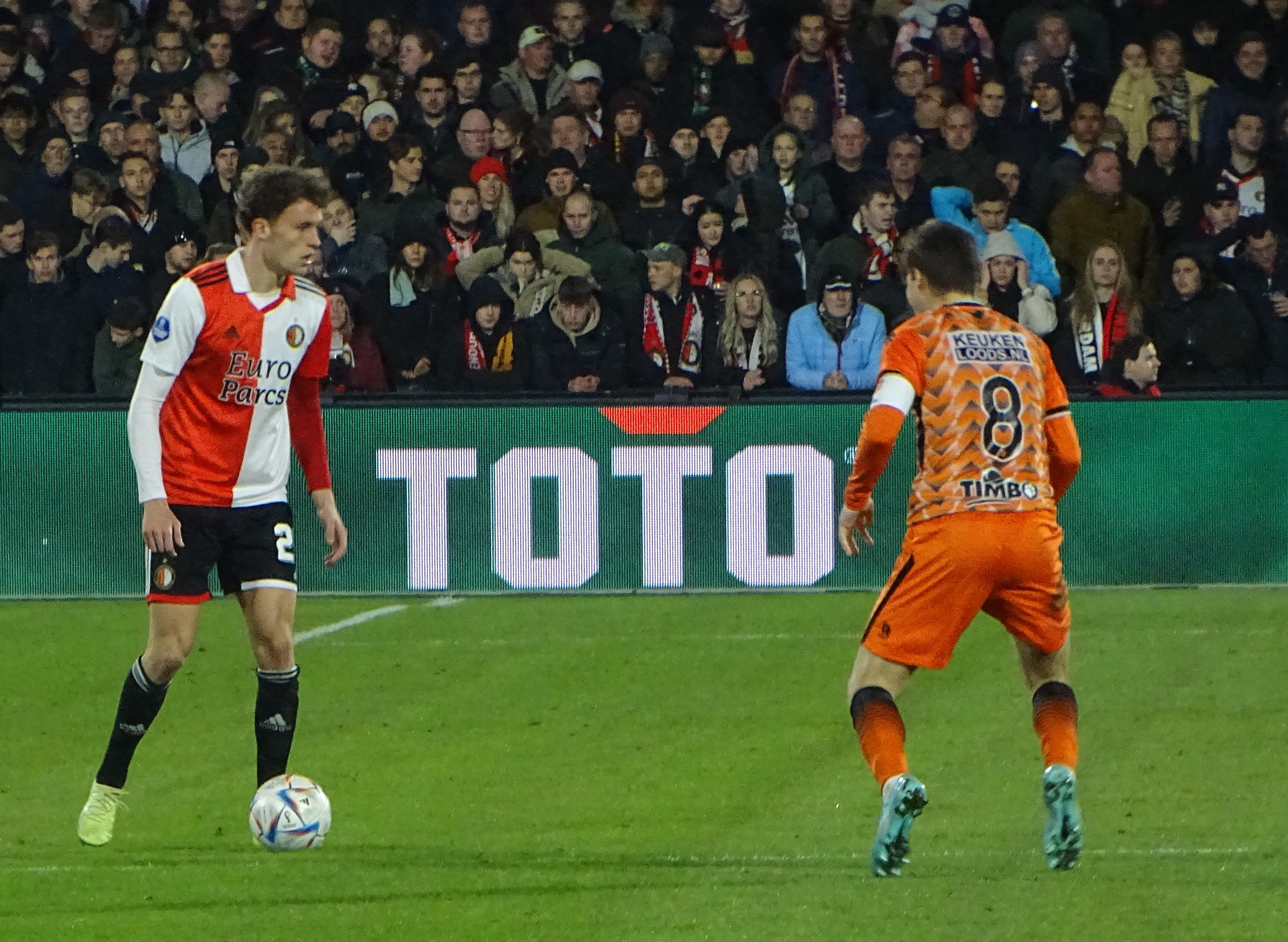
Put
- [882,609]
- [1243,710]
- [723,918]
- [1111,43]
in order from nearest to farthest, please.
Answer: [723,918], [882,609], [1243,710], [1111,43]

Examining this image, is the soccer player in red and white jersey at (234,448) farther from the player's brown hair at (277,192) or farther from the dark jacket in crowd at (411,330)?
the dark jacket in crowd at (411,330)

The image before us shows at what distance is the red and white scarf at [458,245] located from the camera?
1475cm

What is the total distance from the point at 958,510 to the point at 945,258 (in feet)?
2.34

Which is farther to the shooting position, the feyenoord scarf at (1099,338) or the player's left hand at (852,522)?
the feyenoord scarf at (1099,338)

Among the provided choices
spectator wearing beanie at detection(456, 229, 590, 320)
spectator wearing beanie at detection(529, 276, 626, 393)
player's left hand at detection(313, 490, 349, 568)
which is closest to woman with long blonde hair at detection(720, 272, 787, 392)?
spectator wearing beanie at detection(529, 276, 626, 393)

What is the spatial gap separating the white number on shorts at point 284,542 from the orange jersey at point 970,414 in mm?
1965

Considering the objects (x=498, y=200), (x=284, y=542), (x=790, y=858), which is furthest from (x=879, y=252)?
(x=790, y=858)

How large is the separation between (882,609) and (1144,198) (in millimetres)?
9677

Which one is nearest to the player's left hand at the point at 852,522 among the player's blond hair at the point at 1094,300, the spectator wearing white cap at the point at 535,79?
the player's blond hair at the point at 1094,300

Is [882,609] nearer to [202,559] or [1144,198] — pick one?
[202,559]

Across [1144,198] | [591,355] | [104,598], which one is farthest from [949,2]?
[104,598]

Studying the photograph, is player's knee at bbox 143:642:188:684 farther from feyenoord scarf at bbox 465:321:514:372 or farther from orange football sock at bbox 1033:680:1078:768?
feyenoord scarf at bbox 465:321:514:372

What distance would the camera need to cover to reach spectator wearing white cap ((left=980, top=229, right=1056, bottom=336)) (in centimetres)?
1402

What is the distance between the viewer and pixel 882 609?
6.16 m
